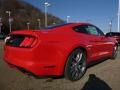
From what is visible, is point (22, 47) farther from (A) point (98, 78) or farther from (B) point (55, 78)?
(A) point (98, 78)

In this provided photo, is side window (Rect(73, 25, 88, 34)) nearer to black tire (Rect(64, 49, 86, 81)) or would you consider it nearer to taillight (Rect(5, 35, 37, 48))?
black tire (Rect(64, 49, 86, 81))

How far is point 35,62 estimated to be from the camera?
598 cm

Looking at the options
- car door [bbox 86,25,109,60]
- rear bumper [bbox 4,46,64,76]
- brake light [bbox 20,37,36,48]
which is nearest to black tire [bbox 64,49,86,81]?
rear bumper [bbox 4,46,64,76]

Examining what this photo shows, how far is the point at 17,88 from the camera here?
609 centimetres

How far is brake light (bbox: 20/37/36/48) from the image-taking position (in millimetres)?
6018

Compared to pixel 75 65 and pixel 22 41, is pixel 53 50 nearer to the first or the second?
pixel 22 41

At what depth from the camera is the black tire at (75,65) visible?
6.63 meters

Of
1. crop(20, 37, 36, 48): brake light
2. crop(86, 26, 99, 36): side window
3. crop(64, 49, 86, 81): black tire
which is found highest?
crop(86, 26, 99, 36): side window

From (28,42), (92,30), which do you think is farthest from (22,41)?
(92,30)

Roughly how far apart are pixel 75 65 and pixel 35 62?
1.38 meters

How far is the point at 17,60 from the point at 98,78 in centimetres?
222

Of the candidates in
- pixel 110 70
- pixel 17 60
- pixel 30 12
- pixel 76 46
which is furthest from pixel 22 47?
pixel 30 12

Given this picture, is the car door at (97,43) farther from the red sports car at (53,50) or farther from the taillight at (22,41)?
the taillight at (22,41)

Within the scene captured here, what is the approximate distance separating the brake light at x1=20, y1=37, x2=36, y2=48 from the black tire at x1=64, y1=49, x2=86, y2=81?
108 centimetres
